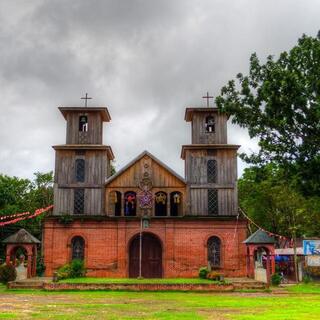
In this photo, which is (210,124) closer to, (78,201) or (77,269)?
(78,201)

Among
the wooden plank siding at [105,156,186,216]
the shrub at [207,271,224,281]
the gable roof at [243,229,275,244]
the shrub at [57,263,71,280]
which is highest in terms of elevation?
→ the wooden plank siding at [105,156,186,216]

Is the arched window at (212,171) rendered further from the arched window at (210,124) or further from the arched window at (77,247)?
the arched window at (77,247)

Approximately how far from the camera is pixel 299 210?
42.2 meters

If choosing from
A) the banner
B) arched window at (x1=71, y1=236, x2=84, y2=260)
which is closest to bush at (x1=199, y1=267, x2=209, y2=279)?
the banner

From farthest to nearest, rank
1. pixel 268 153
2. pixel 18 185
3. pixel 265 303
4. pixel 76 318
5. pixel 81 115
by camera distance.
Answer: pixel 18 185 → pixel 81 115 → pixel 265 303 → pixel 268 153 → pixel 76 318

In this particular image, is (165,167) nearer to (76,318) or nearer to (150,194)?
(150,194)

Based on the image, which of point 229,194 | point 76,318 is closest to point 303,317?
point 76,318

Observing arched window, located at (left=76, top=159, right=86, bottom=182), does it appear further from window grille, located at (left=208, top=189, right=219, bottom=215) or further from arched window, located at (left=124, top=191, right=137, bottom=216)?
window grille, located at (left=208, top=189, right=219, bottom=215)

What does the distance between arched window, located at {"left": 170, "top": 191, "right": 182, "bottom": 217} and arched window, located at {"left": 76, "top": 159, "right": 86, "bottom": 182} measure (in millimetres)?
6266

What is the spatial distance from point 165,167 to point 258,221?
18895 mm

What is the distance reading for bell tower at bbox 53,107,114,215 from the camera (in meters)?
38.7

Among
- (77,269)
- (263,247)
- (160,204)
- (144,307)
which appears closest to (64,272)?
(77,269)

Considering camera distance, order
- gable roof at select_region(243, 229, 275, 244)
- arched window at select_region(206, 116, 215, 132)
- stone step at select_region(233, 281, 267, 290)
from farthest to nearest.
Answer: arched window at select_region(206, 116, 215, 132), gable roof at select_region(243, 229, 275, 244), stone step at select_region(233, 281, 267, 290)

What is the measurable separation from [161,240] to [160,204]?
2.87m
